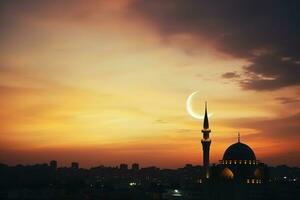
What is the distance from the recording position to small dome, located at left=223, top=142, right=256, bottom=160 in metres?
106

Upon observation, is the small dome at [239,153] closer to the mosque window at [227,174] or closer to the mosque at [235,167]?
the mosque at [235,167]

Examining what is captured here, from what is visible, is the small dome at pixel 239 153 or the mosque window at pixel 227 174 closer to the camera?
the mosque window at pixel 227 174

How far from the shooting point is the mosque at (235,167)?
102750 millimetres

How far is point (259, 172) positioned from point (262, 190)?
6426 millimetres

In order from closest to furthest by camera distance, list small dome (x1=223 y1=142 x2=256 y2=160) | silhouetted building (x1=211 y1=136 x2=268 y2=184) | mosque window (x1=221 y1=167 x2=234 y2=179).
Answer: mosque window (x1=221 y1=167 x2=234 y2=179), silhouetted building (x1=211 y1=136 x2=268 y2=184), small dome (x1=223 y1=142 x2=256 y2=160)

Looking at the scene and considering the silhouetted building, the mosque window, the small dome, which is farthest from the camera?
the small dome

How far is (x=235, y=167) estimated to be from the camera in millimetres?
104750

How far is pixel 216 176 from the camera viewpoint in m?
105

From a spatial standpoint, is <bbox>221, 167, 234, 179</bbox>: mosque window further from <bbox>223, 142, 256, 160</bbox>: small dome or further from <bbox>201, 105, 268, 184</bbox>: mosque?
<bbox>223, 142, 256, 160</bbox>: small dome

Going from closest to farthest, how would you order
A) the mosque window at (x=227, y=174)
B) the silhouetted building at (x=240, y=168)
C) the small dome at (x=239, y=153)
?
the mosque window at (x=227, y=174) < the silhouetted building at (x=240, y=168) < the small dome at (x=239, y=153)

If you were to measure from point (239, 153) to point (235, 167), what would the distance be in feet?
10.5

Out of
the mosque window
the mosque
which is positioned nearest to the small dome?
the mosque

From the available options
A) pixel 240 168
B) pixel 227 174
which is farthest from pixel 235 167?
pixel 227 174

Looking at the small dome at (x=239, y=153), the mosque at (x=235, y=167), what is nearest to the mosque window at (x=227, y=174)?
the mosque at (x=235, y=167)
